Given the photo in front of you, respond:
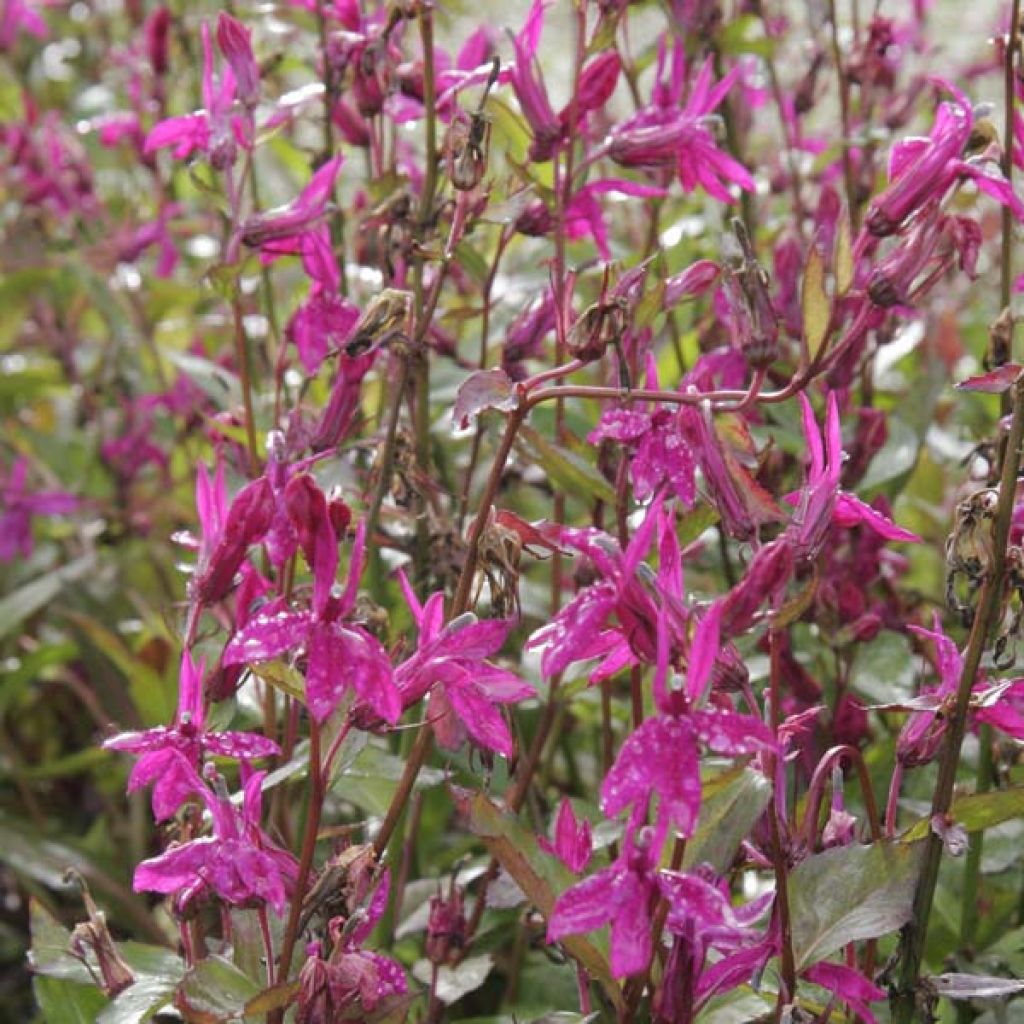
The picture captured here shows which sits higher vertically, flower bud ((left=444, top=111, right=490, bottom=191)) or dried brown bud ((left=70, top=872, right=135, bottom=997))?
flower bud ((left=444, top=111, right=490, bottom=191))

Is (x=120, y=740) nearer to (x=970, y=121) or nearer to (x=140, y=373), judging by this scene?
(x=970, y=121)

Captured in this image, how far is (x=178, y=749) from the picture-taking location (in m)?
0.77

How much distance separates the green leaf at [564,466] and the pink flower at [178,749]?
27 centimetres

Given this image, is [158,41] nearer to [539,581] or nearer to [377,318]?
[539,581]

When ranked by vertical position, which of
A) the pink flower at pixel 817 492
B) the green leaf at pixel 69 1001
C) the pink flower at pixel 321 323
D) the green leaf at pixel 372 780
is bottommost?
the green leaf at pixel 69 1001

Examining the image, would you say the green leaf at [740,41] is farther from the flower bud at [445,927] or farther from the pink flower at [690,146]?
the flower bud at [445,927]

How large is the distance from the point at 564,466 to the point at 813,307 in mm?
248

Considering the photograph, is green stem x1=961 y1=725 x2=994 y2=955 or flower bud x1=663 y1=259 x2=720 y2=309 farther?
green stem x1=961 y1=725 x2=994 y2=955

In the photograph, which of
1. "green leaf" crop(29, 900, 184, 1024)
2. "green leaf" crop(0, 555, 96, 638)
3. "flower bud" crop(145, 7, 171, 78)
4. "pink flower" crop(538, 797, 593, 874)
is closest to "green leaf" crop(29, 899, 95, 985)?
"green leaf" crop(29, 900, 184, 1024)

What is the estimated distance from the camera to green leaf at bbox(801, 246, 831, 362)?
750mm

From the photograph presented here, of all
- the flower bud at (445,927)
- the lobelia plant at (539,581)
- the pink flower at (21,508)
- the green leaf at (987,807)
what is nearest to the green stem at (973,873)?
the lobelia plant at (539,581)

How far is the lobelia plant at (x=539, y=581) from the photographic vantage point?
721 mm

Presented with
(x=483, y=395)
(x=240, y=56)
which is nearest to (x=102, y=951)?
(x=483, y=395)

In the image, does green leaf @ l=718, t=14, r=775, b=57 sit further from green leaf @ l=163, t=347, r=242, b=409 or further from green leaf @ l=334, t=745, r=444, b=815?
green leaf @ l=334, t=745, r=444, b=815
